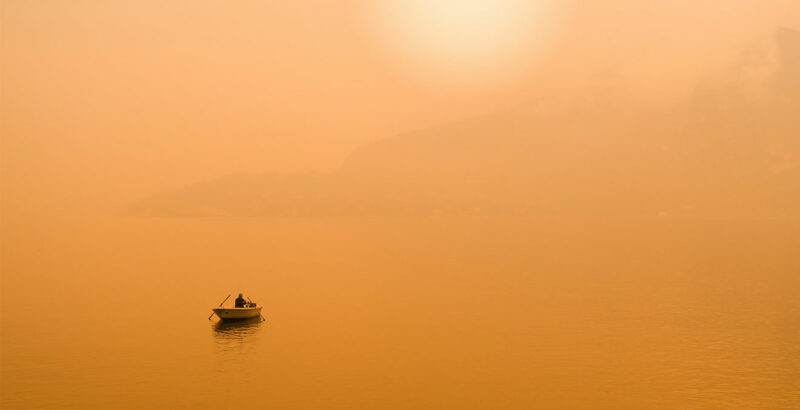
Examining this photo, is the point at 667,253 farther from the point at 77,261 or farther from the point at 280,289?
the point at 77,261

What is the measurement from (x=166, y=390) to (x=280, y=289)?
175ft

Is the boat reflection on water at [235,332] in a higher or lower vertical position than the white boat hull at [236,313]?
lower

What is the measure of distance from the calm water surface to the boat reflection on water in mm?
376

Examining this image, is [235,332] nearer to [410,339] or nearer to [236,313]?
[236,313]

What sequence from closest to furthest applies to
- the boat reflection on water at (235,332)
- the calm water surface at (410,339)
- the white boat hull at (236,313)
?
the calm water surface at (410,339)
the boat reflection on water at (235,332)
the white boat hull at (236,313)

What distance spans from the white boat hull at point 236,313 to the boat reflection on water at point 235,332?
715 mm

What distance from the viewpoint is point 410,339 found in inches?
2657

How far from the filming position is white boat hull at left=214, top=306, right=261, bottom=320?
7225 centimetres

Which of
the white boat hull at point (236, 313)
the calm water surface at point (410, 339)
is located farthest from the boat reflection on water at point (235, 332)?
the white boat hull at point (236, 313)

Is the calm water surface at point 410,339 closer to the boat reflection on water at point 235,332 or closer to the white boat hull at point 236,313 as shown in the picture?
the boat reflection on water at point 235,332

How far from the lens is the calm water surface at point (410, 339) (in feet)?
164

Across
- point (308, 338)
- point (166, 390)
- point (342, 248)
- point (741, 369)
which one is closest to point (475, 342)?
point (308, 338)

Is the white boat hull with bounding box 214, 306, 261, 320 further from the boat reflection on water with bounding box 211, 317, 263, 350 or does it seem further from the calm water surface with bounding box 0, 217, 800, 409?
the calm water surface with bounding box 0, 217, 800, 409

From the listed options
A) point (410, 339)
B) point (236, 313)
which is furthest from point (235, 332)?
point (410, 339)
